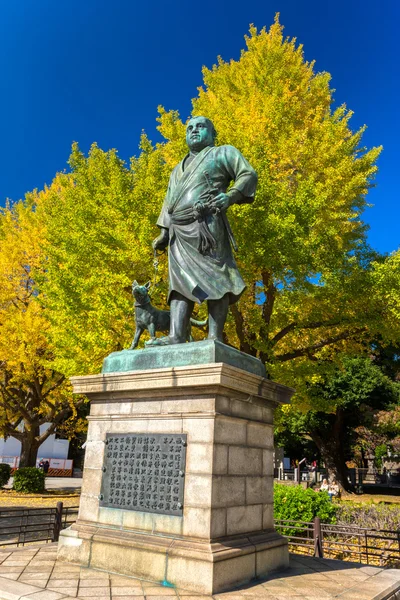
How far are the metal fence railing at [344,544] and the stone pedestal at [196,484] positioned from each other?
3.14m

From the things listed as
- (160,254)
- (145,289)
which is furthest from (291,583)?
(160,254)

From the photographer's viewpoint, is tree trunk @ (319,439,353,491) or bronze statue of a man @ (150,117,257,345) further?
tree trunk @ (319,439,353,491)

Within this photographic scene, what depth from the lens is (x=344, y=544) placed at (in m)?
7.81

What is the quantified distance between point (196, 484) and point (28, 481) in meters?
17.5

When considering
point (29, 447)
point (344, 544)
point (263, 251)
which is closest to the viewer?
point (344, 544)

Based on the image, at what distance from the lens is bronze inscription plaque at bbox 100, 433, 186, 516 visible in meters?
4.76

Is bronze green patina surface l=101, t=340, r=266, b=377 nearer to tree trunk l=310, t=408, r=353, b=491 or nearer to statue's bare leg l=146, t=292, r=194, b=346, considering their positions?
statue's bare leg l=146, t=292, r=194, b=346

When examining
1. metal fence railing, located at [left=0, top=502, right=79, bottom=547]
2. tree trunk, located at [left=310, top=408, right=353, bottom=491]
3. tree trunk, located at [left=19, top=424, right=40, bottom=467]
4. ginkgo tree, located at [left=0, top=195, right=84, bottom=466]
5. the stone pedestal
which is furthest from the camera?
tree trunk, located at [left=310, top=408, right=353, bottom=491]

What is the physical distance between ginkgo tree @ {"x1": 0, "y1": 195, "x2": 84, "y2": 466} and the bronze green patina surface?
1052 cm

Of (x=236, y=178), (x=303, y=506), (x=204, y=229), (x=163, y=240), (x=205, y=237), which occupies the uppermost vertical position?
(x=236, y=178)

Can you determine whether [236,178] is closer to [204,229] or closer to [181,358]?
[204,229]

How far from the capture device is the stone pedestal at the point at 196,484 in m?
4.43

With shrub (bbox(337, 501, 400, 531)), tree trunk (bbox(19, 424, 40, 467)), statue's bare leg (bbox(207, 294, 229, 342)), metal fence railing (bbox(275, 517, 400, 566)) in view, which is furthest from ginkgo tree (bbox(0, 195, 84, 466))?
statue's bare leg (bbox(207, 294, 229, 342))

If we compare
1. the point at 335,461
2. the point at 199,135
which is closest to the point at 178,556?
the point at 199,135
